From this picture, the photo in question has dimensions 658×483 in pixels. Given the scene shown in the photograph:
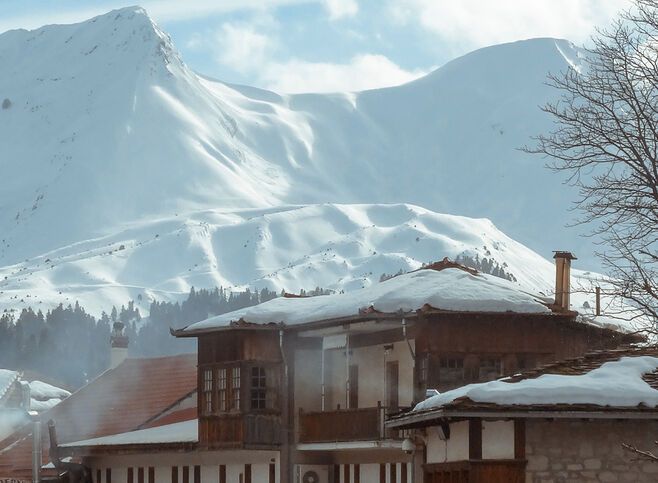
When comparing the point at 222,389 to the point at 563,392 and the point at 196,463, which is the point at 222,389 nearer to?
the point at 196,463

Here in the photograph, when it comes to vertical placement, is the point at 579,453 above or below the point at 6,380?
below

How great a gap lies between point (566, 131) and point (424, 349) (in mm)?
18873

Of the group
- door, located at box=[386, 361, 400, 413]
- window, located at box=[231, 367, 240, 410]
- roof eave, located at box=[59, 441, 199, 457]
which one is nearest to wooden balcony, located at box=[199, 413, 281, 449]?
window, located at box=[231, 367, 240, 410]

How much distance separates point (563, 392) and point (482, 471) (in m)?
1.67

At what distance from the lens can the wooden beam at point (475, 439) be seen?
2641 cm

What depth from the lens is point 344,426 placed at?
155 ft

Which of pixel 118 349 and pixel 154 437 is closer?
pixel 154 437

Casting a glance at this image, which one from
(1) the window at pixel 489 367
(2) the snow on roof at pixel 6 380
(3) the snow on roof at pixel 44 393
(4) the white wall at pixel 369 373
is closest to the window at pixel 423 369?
(4) the white wall at pixel 369 373

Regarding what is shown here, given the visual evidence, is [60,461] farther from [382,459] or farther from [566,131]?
[566,131]

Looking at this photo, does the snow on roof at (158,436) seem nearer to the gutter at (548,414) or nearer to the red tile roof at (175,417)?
the red tile roof at (175,417)

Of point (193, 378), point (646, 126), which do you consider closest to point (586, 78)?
point (646, 126)

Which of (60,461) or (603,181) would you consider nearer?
(603,181)

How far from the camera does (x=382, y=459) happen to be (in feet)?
154

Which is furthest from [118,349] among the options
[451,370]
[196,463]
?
[451,370]
